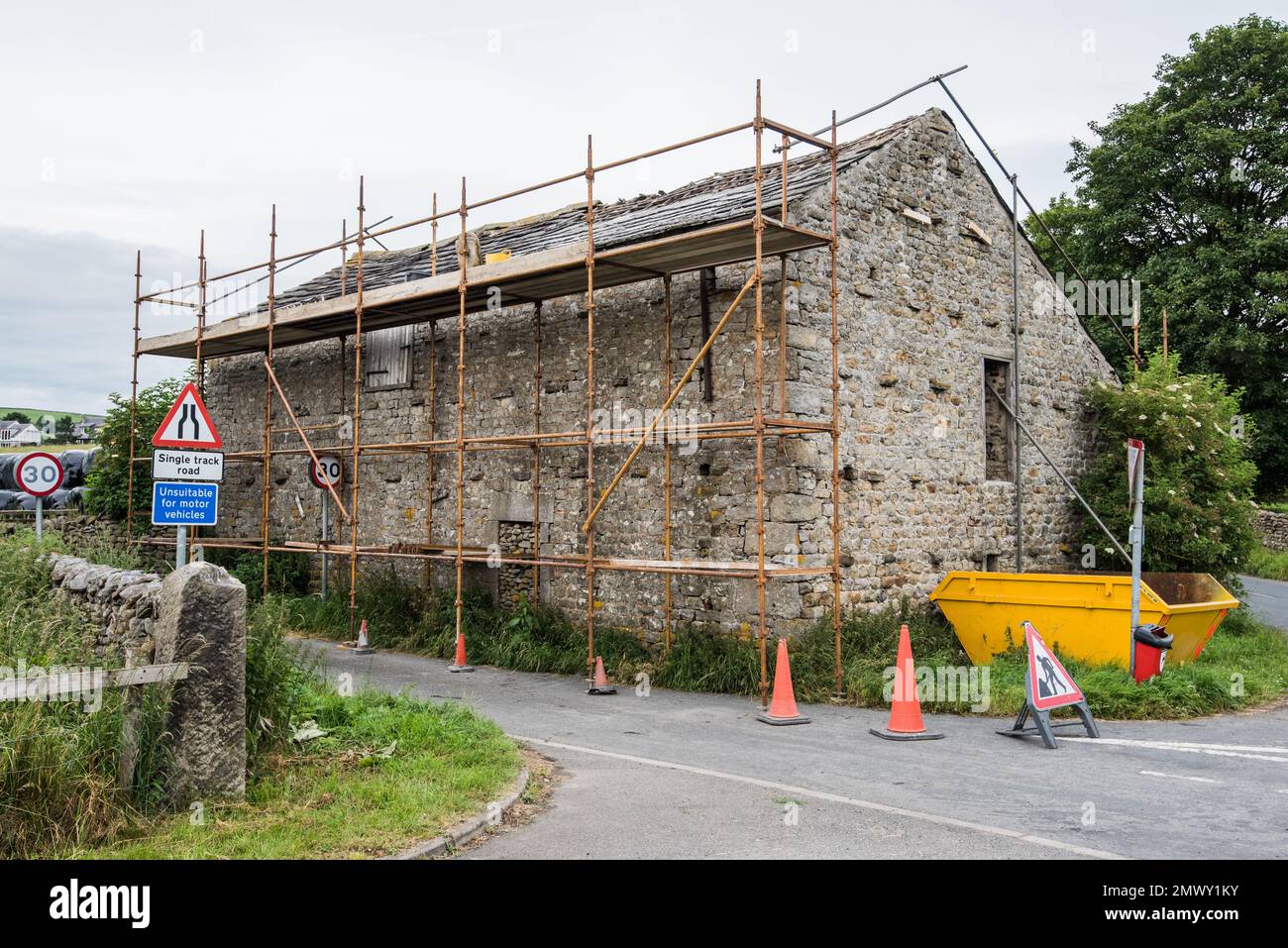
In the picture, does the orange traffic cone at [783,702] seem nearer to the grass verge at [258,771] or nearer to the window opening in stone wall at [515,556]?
the grass verge at [258,771]

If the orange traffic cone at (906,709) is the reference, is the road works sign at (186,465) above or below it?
above

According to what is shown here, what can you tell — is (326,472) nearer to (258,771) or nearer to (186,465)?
(186,465)

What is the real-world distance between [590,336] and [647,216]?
2696mm

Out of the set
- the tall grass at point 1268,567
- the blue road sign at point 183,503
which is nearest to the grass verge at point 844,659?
the blue road sign at point 183,503

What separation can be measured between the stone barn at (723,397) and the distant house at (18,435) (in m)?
34.1

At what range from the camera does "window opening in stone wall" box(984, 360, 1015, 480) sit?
579 inches

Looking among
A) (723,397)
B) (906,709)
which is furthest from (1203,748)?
(723,397)

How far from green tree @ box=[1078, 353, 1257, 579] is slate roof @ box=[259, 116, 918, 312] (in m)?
6.15

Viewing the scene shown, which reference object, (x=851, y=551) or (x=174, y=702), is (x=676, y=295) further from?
(x=174, y=702)

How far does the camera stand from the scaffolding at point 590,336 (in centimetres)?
1050

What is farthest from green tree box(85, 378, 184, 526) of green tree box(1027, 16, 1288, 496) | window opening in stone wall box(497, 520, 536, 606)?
green tree box(1027, 16, 1288, 496)

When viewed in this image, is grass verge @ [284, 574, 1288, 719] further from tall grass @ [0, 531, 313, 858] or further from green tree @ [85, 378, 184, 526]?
green tree @ [85, 378, 184, 526]

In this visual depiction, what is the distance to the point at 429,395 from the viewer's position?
15.3m

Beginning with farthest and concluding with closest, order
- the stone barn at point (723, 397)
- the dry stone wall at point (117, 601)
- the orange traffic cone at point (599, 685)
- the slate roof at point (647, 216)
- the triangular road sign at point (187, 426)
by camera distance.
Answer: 1. the slate roof at point (647, 216)
2. the stone barn at point (723, 397)
3. the orange traffic cone at point (599, 685)
4. the triangular road sign at point (187, 426)
5. the dry stone wall at point (117, 601)
